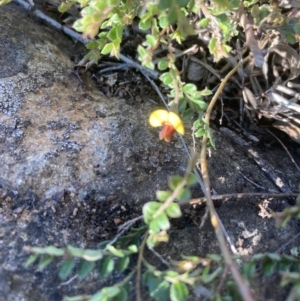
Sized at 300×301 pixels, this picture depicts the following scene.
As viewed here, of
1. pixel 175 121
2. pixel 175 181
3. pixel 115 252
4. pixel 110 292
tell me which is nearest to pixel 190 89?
pixel 175 121

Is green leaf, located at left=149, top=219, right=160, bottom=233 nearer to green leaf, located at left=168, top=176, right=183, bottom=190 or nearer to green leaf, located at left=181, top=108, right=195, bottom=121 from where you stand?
green leaf, located at left=168, top=176, right=183, bottom=190

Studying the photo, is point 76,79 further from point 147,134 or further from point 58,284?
point 58,284

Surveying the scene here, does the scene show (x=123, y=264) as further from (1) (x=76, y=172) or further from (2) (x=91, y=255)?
(1) (x=76, y=172)

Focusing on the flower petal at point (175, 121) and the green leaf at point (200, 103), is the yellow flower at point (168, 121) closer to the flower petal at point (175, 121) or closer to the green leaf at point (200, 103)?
the flower petal at point (175, 121)

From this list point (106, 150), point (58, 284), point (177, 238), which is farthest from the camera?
point (106, 150)

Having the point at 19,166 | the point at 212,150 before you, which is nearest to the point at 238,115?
the point at 212,150
